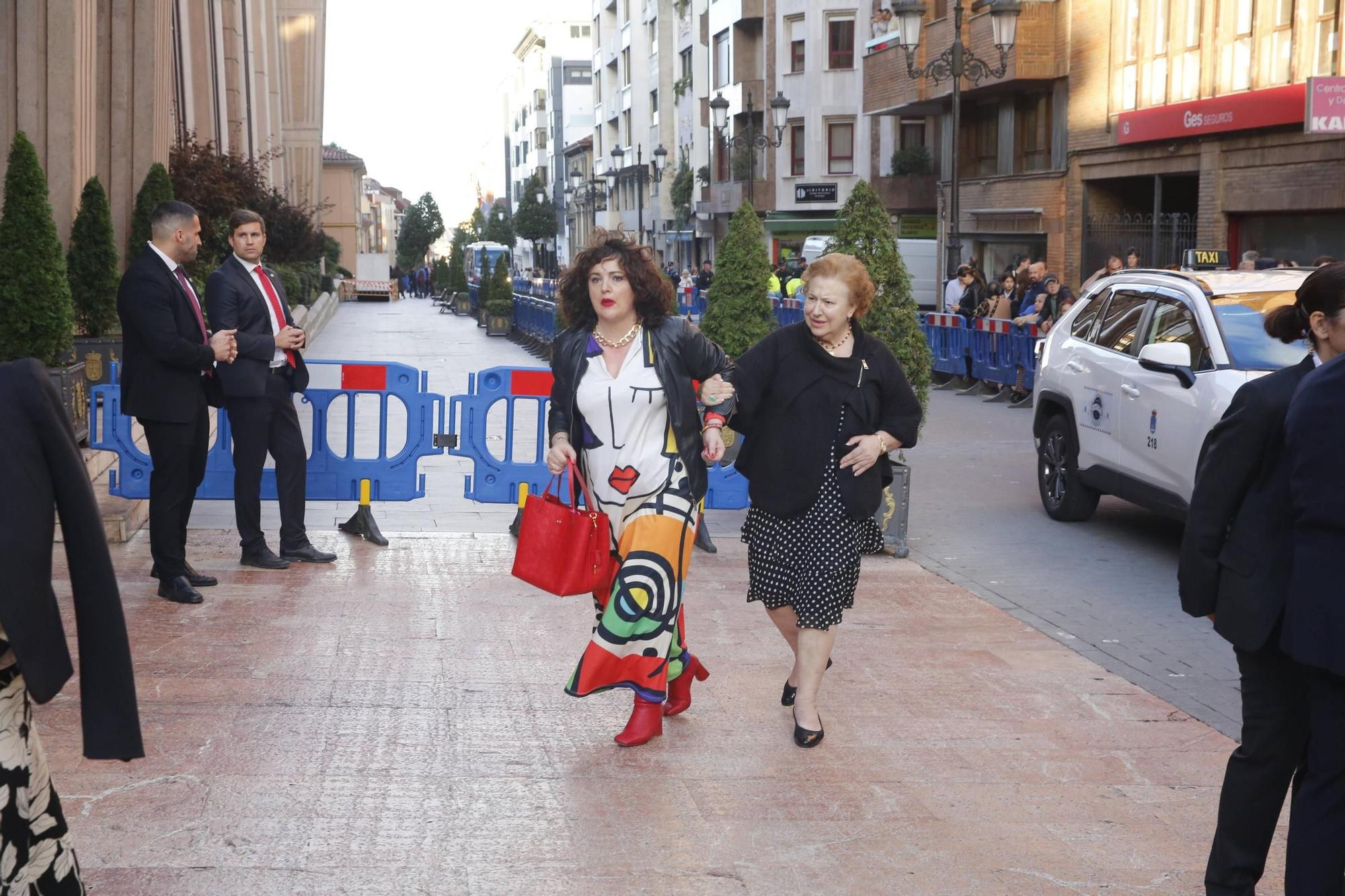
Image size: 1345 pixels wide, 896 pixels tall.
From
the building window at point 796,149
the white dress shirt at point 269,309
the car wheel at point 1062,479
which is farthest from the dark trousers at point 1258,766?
the building window at point 796,149

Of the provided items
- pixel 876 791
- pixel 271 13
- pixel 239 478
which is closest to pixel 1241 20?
pixel 239 478

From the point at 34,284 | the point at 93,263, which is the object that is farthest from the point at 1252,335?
the point at 93,263

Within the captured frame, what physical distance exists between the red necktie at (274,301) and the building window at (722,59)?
50.0 m

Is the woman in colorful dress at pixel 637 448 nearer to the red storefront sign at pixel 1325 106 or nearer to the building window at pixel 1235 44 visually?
the red storefront sign at pixel 1325 106

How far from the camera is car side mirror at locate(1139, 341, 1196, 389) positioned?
845cm

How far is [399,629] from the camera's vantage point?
7129mm

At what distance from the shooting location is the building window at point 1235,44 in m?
23.5

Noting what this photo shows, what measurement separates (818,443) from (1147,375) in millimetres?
4808

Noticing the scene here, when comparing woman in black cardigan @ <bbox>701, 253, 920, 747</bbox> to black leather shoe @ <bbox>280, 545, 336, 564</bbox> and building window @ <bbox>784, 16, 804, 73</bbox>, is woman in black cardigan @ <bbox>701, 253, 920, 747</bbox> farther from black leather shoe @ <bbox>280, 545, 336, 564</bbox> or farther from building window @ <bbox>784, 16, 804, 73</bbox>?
building window @ <bbox>784, 16, 804, 73</bbox>

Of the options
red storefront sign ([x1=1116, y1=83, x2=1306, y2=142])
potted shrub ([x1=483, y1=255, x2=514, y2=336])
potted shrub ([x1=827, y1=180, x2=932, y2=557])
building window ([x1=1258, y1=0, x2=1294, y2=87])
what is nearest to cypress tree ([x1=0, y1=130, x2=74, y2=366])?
potted shrub ([x1=827, y1=180, x2=932, y2=557])

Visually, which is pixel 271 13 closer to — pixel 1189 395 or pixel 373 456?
pixel 373 456

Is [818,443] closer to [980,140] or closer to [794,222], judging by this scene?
[980,140]

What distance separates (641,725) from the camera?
17.7 ft

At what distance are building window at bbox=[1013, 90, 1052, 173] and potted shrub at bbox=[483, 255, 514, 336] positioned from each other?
12.2 m
